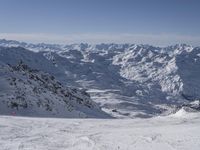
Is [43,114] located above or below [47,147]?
below

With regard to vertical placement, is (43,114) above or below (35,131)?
below

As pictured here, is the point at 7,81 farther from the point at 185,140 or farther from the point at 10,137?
the point at 185,140

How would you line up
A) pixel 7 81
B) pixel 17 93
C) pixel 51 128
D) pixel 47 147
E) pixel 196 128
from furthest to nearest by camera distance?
pixel 7 81 → pixel 17 93 → pixel 51 128 → pixel 196 128 → pixel 47 147

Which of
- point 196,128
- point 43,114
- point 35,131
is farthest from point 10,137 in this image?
point 43,114

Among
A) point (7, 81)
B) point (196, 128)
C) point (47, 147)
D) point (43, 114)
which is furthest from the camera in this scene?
point (7, 81)

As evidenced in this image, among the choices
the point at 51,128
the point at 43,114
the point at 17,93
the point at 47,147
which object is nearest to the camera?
the point at 47,147

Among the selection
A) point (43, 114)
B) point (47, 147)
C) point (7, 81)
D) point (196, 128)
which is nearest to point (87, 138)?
point (47, 147)

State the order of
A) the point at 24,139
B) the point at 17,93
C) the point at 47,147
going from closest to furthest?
1. the point at 47,147
2. the point at 24,139
3. the point at 17,93

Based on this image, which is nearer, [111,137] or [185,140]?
[185,140]

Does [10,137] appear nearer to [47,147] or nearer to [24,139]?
[24,139]
